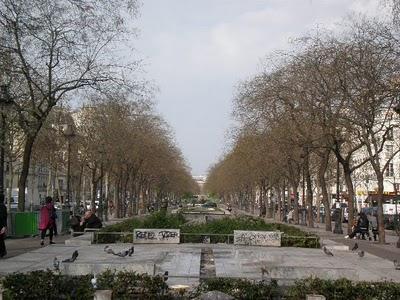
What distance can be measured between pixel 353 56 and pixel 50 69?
511 inches

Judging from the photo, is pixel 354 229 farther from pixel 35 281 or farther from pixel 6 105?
pixel 35 281

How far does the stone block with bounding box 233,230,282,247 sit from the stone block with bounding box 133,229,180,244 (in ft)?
8.24

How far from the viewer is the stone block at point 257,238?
26.0 meters

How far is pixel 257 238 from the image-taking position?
2614 centimetres

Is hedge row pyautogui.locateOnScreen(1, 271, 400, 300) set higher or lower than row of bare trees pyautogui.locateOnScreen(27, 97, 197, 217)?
lower

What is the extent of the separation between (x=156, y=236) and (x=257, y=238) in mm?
4197

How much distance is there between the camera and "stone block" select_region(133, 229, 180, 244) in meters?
26.3

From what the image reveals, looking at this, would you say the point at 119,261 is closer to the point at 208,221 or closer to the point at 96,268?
the point at 96,268

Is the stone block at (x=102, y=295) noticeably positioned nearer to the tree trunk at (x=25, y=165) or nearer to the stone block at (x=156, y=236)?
the stone block at (x=156, y=236)

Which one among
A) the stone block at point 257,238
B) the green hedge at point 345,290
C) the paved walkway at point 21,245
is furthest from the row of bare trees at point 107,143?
the green hedge at point 345,290

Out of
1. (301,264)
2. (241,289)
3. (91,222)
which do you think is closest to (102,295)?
(241,289)

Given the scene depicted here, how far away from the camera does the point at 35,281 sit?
10.6 m

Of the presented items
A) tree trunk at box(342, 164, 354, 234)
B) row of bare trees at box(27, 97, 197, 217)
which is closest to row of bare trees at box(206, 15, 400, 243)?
tree trunk at box(342, 164, 354, 234)

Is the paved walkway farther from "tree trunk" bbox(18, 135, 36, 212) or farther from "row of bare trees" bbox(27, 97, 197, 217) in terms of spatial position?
"row of bare trees" bbox(27, 97, 197, 217)
